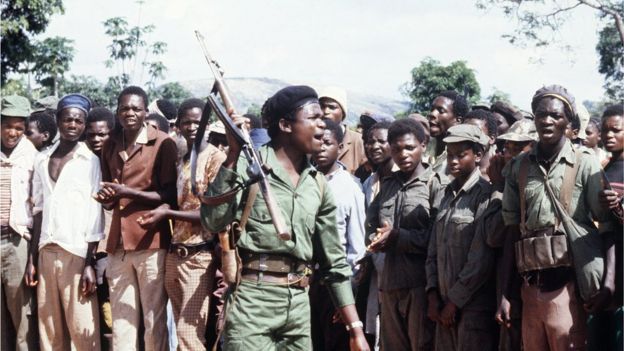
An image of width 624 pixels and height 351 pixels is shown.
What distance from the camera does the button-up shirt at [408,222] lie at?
7.07m

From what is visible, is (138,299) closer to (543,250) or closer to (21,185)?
(21,185)

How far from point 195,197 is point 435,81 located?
10.9 m

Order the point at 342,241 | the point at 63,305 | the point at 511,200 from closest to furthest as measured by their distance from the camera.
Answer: the point at 511,200
the point at 342,241
the point at 63,305

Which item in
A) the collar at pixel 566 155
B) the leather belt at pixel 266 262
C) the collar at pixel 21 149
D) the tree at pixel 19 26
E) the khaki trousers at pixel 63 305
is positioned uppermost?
the tree at pixel 19 26

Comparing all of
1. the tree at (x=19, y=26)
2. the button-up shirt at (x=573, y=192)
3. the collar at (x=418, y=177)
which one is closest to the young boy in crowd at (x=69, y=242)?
the collar at (x=418, y=177)

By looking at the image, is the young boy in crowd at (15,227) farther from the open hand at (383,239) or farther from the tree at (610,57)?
the tree at (610,57)

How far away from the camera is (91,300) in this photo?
8.00m

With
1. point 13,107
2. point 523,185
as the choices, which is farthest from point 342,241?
point 13,107

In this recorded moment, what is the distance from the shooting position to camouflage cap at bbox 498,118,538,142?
279 inches

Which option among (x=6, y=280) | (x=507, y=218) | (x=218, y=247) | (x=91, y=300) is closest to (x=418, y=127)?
(x=507, y=218)

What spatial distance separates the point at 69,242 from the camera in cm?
795

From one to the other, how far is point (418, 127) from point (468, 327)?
1729mm

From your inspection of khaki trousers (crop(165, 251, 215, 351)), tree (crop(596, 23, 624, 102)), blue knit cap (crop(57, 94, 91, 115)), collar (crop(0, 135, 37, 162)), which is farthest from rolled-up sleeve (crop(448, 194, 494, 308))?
tree (crop(596, 23, 624, 102))

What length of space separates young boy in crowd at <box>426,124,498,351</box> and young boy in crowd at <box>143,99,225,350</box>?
182cm
